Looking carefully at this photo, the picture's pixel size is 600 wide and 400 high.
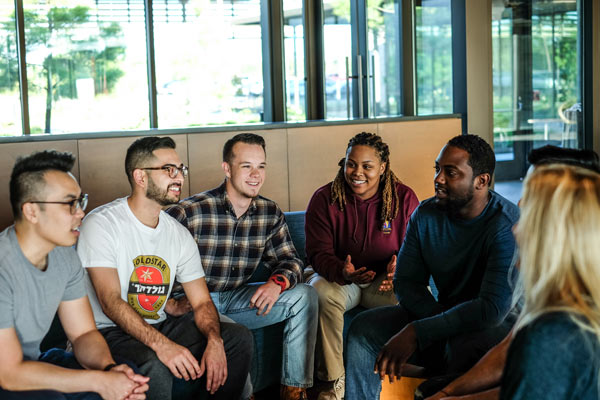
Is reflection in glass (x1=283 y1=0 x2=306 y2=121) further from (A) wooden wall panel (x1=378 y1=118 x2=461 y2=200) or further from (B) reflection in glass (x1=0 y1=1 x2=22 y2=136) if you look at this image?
(B) reflection in glass (x1=0 y1=1 x2=22 y2=136)

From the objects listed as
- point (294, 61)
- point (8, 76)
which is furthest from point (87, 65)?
point (294, 61)

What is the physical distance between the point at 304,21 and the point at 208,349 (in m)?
4.69

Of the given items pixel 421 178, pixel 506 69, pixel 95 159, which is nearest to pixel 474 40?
pixel 506 69

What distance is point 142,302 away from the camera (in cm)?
280

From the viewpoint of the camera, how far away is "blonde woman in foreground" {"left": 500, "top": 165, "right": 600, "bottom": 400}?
4.35ft

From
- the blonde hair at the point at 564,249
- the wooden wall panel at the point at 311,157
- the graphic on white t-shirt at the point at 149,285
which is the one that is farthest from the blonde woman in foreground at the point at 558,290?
the wooden wall panel at the point at 311,157

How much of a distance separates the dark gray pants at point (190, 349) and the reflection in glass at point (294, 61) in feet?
13.7

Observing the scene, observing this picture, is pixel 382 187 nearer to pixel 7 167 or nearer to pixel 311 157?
pixel 311 157

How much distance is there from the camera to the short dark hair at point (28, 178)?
2236mm

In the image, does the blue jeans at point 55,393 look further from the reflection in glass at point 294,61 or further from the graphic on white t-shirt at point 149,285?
the reflection in glass at point 294,61

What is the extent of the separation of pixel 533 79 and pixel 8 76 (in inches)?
201

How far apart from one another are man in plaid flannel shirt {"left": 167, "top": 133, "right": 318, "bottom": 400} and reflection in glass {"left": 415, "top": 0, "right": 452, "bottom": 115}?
12.7 feet

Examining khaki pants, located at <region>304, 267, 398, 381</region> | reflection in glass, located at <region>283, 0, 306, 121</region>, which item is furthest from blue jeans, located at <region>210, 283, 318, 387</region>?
reflection in glass, located at <region>283, 0, 306, 121</region>

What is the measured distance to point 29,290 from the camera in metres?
2.21
